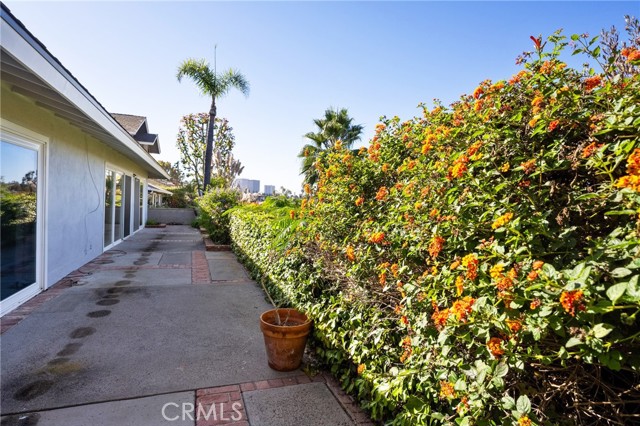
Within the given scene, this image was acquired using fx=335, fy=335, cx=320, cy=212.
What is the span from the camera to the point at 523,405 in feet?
4.30

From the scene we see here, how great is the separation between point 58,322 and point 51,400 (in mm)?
1900

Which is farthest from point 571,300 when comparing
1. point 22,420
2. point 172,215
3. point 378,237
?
point 172,215

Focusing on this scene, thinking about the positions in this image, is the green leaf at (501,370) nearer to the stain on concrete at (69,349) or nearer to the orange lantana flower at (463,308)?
the orange lantana flower at (463,308)

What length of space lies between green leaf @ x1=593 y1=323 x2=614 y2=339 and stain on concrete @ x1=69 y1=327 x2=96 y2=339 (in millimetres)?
4591

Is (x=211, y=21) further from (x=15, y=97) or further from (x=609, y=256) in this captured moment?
(x=609, y=256)

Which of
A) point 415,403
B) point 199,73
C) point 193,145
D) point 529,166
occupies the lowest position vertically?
point 415,403

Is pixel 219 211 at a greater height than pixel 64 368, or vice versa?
pixel 219 211

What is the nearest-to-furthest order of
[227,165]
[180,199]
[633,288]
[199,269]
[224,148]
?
[633,288] < [199,269] < [180,199] < [227,165] < [224,148]

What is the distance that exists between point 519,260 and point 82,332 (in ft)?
15.0

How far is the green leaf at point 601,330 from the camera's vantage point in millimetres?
1008

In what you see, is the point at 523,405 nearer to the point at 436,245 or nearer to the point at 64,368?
the point at 436,245

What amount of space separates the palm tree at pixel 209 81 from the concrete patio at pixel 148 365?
41.3 feet

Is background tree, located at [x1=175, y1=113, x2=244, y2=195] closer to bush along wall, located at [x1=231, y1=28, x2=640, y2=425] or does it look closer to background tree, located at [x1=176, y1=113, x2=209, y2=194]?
background tree, located at [x1=176, y1=113, x2=209, y2=194]

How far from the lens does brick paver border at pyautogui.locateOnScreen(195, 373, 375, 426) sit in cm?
249
